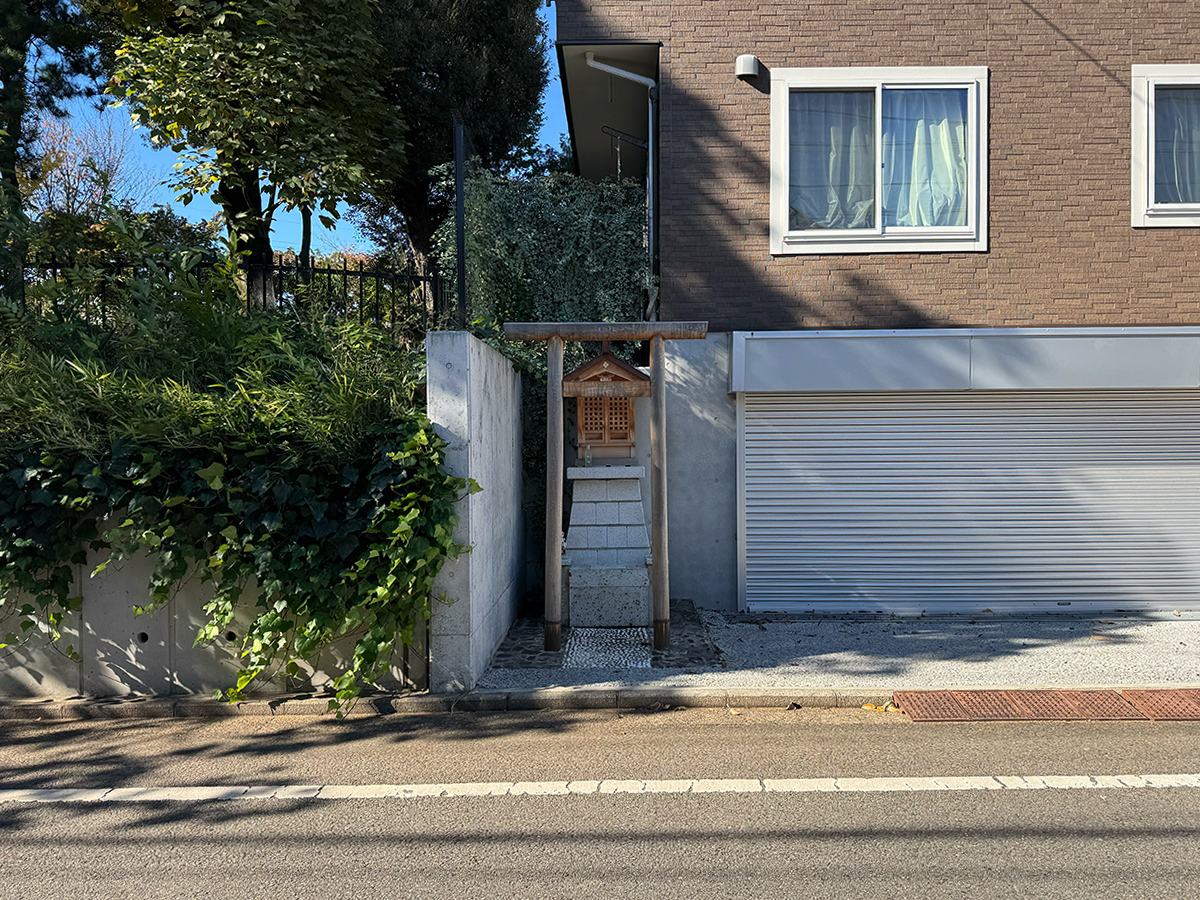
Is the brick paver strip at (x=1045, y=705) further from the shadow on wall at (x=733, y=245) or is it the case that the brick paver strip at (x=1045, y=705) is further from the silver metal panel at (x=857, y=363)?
the shadow on wall at (x=733, y=245)

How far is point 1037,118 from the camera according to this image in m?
9.16

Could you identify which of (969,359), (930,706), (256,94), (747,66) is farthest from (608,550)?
(256,94)

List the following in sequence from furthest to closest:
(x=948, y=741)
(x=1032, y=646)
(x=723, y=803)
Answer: (x=1032, y=646)
(x=948, y=741)
(x=723, y=803)

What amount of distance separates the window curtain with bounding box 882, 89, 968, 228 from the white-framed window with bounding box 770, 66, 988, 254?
0.04 ft

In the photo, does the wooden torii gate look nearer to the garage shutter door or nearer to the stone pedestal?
the stone pedestal

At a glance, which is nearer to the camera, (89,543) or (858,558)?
(89,543)

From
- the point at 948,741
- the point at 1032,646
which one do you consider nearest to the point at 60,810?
the point at 948,741

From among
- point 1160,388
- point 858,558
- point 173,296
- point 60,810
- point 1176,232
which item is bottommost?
point 60,810

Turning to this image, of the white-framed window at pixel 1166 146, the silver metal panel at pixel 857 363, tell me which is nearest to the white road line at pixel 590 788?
the silver metal panel at pixel 857 363

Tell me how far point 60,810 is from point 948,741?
5169 mm

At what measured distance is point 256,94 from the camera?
34.4 ft

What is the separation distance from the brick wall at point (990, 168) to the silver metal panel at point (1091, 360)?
0.32m

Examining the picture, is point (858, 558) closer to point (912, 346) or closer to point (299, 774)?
point (912, 346)

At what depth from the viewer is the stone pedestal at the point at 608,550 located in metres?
8.34
